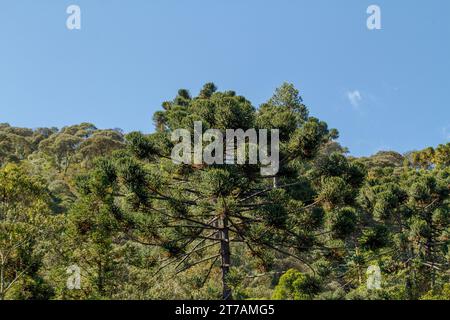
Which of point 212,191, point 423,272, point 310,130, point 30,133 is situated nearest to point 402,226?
point 423,272

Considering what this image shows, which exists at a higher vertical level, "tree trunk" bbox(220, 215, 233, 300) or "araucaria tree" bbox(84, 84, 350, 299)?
"araucaria tree" bbox(84, 84, 350, 299)

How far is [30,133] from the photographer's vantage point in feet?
207

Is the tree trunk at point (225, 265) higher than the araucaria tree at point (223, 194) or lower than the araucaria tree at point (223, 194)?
lower

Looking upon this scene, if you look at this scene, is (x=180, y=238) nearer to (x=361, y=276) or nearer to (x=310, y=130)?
(x=310, y=130)

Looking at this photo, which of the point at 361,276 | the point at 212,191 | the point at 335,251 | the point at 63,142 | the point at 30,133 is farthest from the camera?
the point at 30,133

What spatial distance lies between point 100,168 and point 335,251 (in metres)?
6.83

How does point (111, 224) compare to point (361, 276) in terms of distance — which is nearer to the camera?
point (111, 224)

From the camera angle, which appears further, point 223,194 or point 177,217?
point 177,217

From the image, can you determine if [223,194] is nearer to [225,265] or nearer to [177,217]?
[177,217]

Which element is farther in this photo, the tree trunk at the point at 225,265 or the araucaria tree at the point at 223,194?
the tree trunk at the point at 225,265

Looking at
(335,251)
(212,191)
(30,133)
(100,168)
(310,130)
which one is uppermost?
(30,133)

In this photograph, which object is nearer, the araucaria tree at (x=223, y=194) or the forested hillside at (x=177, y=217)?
the araucaria tree at (x=223, y=194)

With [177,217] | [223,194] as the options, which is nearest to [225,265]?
[177,217]

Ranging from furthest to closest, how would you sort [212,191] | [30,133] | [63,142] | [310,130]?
[30,133]
[63,142]
[310,130]
[212,191]
